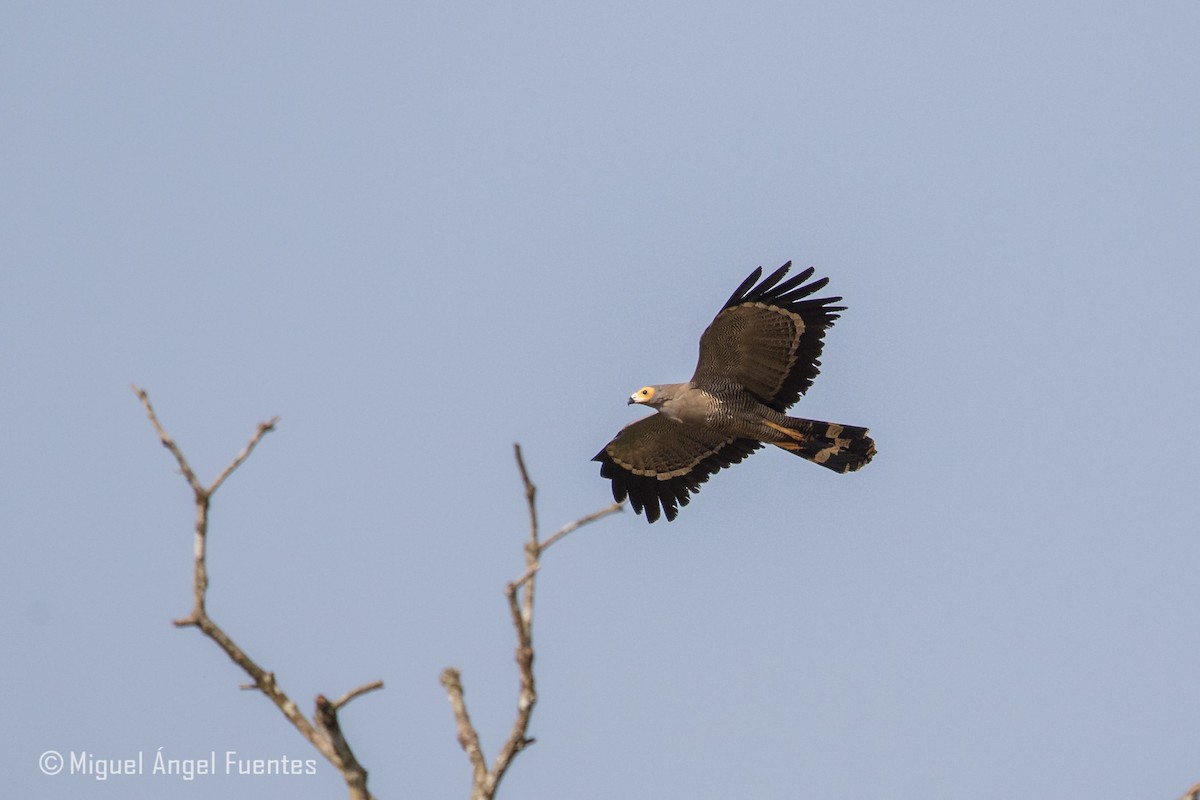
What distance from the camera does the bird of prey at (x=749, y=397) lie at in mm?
15727

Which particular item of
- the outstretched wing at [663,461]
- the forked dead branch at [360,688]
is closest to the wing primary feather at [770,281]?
the outstretched wing at [663,461]

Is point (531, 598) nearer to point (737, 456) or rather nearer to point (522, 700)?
point (522, 700)

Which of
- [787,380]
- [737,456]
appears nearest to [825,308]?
[787,380]

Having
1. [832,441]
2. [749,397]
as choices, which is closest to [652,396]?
[749,397]

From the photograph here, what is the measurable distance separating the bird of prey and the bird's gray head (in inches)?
0.5

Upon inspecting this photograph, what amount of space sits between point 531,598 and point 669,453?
35.7 feet

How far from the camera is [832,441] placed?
642 inches

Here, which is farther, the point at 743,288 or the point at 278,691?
the point at 743,288

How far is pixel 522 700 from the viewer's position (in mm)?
6961

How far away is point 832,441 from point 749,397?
3.60 feet

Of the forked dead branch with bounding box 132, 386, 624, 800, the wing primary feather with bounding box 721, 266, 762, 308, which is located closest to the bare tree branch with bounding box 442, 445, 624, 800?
the forked dead branch with bounding box 132, 386, 624, 800

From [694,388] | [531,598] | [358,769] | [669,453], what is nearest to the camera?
[531,598]

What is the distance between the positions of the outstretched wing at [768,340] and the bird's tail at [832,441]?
32 cm

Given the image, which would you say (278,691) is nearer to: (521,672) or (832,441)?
(521,672)
